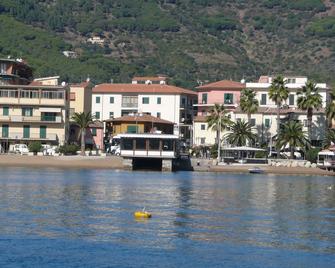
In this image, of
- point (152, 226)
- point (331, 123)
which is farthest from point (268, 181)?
point (152, 226)

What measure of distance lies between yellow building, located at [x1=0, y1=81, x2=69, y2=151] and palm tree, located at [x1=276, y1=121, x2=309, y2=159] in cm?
2891

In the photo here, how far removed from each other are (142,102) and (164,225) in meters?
109

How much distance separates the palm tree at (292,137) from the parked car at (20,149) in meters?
31.2

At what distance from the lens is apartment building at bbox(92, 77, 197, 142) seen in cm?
17200

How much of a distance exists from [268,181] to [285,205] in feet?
110

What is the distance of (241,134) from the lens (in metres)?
145

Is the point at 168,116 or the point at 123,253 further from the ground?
the point at 168,116

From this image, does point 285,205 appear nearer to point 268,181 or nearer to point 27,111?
point 268,181

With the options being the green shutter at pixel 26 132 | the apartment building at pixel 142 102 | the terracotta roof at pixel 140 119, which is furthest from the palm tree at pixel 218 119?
the green shutter at pixel 26 132

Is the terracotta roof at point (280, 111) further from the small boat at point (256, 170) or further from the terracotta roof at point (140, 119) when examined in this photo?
the small boat at point (256, 170)

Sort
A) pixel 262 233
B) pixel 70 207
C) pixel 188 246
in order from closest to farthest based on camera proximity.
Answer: pixel 188 246
pixel 262 233
pixel 70 207

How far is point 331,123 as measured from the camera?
15300 centimetres

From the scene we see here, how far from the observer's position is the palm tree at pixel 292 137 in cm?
13900

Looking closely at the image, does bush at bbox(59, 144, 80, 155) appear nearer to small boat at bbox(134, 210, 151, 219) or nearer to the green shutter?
the green shutter
